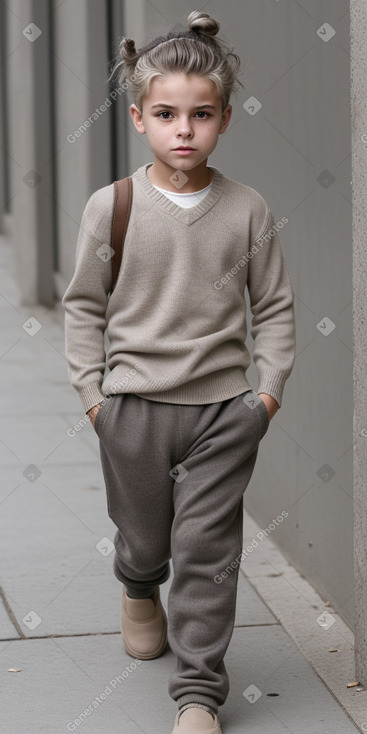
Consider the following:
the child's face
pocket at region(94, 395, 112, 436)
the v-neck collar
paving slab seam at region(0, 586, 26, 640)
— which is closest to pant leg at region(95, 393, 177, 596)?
pocket at region(94, 395, 112, 436)

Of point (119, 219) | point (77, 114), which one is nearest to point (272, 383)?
point (119, 219)

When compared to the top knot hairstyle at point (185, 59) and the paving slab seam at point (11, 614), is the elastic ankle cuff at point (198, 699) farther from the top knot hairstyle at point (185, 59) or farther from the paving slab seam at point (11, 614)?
the top knot hairstyle at point (185, 59)

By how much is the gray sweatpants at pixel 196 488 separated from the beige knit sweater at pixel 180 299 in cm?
6

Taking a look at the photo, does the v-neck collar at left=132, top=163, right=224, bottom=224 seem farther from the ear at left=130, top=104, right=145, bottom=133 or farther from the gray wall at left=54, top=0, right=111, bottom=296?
the gray wall at left=54, top=0, right=111, bottom=296

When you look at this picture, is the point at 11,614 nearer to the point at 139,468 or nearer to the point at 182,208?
the point at 139,468

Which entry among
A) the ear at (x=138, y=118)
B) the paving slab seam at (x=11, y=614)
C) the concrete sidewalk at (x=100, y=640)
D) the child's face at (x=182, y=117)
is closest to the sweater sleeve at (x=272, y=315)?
the child's face at (x=182, y=117)

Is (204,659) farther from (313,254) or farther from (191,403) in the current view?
(313,254)

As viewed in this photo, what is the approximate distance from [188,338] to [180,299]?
10cm

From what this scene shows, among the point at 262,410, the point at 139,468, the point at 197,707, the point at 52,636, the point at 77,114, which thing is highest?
the point at 262,410

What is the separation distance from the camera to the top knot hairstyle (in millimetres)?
3172

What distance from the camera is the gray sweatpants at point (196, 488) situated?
3.28 metres

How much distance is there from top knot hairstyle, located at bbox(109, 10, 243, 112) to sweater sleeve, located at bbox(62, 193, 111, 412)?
0.33 m

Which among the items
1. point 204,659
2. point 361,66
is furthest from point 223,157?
point 204,659

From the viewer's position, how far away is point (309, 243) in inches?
174
